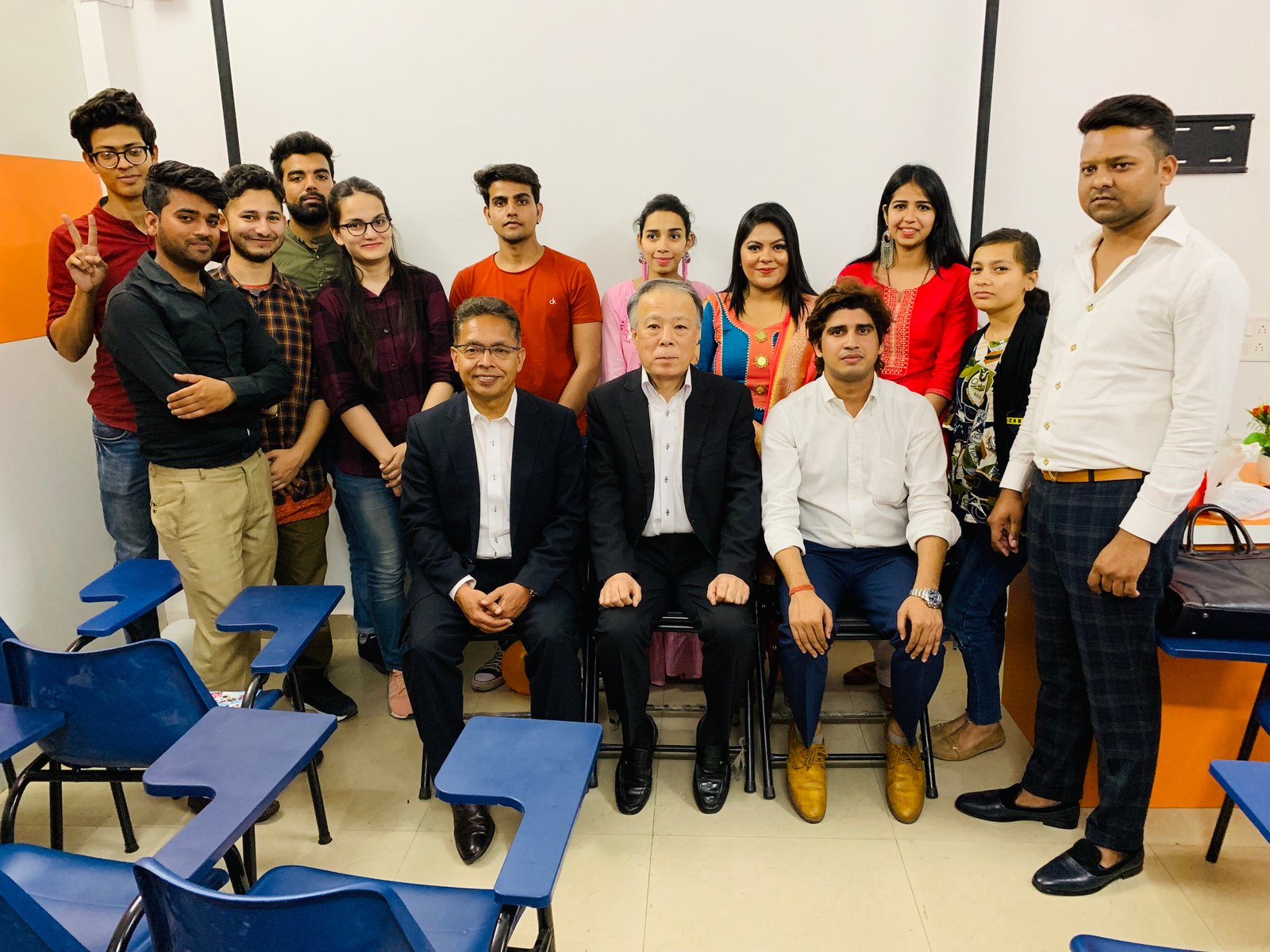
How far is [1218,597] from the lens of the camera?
6.27ft

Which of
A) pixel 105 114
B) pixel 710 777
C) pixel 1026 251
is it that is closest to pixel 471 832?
pixel 710 777

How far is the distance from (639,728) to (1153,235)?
1.85 meters

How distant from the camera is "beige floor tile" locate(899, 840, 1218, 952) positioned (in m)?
1.90

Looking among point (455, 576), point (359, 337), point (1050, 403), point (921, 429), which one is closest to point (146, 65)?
point (359, 337)

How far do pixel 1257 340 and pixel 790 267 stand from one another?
6.46ft

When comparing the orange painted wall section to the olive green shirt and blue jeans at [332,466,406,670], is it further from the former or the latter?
blue jeans at [332,466,406,670]

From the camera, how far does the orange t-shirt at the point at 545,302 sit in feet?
9.48

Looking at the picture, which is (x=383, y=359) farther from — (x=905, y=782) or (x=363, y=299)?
(x=905, y=782)

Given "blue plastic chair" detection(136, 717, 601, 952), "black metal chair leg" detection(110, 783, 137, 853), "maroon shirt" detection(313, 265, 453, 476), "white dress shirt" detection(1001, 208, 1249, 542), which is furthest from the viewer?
"maroon shirt" detection(313, 265, 453, 476)

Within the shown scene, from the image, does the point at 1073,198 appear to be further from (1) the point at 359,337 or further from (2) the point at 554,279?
(1) the point at 359,337

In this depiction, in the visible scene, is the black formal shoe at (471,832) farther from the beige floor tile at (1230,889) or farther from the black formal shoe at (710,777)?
the beige floor tile at (1230,889)

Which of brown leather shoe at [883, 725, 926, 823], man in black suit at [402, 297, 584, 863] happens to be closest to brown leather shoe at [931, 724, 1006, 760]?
brown leather shoe at [883, 725, 926, 823]

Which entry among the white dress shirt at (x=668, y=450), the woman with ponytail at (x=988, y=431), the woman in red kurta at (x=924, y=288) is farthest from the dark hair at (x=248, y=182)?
the woman with ponytail at (x=988, y=431)

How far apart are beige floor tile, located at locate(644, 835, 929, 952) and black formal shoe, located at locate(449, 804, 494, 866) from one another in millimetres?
474
